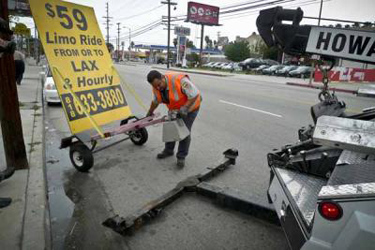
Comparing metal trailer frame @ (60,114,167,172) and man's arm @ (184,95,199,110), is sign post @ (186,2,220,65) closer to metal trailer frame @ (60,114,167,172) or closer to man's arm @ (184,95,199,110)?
metal trailer frame @ (60,114,167,172)

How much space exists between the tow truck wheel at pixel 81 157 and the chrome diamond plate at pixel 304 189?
276 centimetres

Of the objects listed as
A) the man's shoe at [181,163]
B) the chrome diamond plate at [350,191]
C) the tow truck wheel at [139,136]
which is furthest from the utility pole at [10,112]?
the chrome diamond plate at [350,191]

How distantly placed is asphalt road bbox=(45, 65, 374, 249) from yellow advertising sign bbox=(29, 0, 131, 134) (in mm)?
753

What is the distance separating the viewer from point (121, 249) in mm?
2594

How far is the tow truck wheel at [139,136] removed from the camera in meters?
5.39

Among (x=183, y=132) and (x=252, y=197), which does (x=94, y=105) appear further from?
(x=252, y=197)

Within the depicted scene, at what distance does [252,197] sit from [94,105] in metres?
2.95

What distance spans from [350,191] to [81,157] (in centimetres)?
361

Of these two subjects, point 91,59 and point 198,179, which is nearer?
point 198,179

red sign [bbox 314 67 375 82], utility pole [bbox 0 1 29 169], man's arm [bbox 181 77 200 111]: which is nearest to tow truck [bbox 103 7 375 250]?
man's arm [bbox 181 77 200 111]

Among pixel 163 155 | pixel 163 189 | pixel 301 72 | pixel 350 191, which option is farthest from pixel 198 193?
pixel 301 72

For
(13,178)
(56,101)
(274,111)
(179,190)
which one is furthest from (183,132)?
(56,101)

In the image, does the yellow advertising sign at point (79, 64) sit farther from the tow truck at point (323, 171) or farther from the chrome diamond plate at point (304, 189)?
the chrome diamond plate at point (304, 189)

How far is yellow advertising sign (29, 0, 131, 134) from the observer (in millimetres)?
4160
